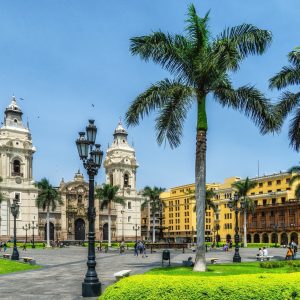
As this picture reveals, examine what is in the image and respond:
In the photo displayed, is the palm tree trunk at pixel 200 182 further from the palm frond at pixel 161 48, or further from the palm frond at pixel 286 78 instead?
the palm frond at pixel 286 78

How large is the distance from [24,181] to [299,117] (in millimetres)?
76580

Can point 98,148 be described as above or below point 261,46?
below

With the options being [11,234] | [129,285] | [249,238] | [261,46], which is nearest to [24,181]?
[11,234]

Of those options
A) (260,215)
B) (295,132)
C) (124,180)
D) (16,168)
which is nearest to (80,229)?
(124,180)

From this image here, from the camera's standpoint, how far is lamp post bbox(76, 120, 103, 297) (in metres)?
17.0

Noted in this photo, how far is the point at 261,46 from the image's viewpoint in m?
21.8

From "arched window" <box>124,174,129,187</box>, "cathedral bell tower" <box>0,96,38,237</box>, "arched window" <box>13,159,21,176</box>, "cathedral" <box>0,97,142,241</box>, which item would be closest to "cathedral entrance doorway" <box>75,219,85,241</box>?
"cathedral" <box>0,97,142,241</box>

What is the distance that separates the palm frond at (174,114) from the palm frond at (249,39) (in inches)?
116

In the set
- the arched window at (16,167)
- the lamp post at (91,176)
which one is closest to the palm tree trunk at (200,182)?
the lamp post at (91,176)

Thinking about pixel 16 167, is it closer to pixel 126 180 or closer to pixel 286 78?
pixel 126 180

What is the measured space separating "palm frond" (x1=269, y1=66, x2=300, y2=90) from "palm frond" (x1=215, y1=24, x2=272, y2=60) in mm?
8593

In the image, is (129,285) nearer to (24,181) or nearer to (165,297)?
(165,297)

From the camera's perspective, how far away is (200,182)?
2177 cm

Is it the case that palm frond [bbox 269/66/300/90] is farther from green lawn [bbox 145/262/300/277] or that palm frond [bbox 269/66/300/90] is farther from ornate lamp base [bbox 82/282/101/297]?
ornate lamp base [bbox 82/282/101/297]
